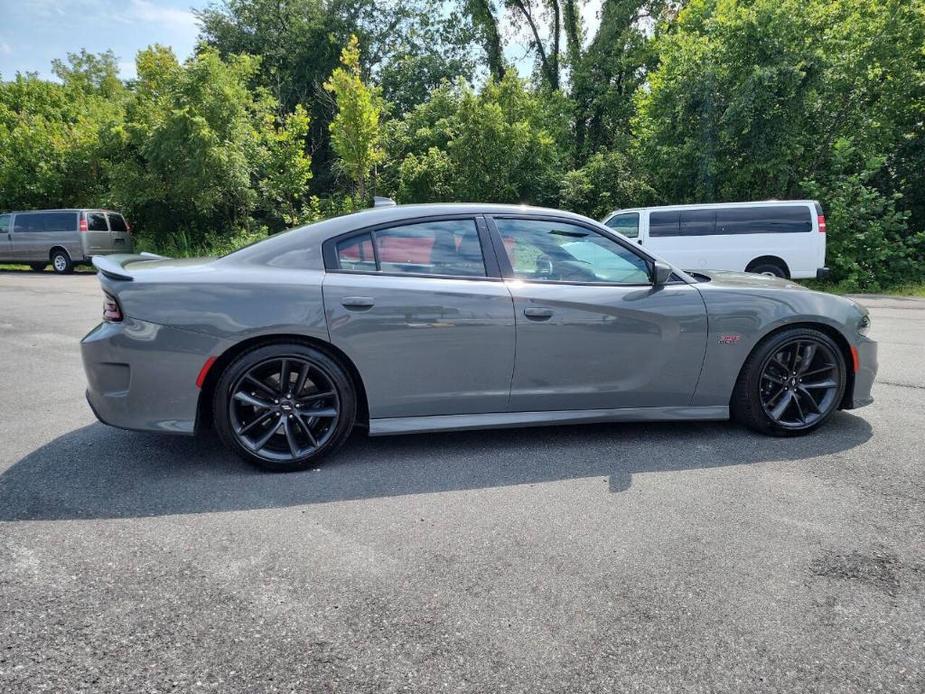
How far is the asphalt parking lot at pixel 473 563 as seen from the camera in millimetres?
1927

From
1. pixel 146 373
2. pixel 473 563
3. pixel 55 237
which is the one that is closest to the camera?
pixel 473 563

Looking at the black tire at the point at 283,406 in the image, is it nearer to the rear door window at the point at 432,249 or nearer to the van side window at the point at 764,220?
the rear door window at the point at 432,249

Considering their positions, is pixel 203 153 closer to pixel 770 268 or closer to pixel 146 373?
pixel 770 268

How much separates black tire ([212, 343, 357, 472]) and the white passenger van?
11.2m

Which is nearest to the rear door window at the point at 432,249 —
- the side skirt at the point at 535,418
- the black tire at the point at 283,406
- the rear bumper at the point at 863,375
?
the black tire at the point at 283,406

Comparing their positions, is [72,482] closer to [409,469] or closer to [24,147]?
[409,469]

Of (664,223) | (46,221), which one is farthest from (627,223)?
(46,221)

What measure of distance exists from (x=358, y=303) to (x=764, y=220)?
12.6m

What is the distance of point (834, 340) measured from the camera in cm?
401

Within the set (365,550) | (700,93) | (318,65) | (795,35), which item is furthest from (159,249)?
(365,550)

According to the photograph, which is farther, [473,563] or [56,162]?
[56,162]

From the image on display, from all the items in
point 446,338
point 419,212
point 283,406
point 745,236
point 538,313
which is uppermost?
point 419,212

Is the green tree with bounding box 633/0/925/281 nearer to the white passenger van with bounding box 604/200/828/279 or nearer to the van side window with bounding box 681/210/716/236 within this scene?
the white passenger van with bounding box 604/200/828/279

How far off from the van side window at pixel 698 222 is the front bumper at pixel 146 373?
41.7 feet
